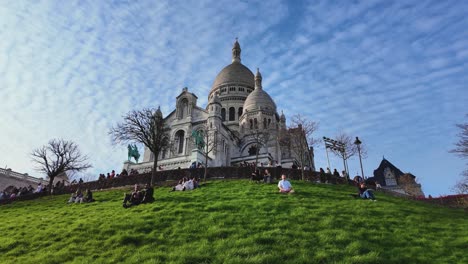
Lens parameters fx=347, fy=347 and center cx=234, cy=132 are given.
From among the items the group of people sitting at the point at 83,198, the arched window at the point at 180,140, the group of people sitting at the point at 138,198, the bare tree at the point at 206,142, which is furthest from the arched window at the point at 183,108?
the group of people sitting at the point at 138,198

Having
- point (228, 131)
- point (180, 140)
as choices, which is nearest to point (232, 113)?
point (228, 131)

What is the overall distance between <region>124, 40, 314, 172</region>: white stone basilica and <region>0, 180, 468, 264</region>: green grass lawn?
87.5 ft

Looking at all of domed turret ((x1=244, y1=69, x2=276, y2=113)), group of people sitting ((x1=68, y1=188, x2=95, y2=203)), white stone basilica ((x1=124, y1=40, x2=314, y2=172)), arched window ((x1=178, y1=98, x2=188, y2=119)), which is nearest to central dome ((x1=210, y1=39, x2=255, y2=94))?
white stone basilica ((x1=124, y1=40, x2=314, y2=172))

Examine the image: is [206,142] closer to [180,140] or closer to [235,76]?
[180,140]

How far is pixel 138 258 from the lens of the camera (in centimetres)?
981

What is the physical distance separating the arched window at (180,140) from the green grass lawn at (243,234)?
35751mm

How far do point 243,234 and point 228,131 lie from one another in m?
45.6

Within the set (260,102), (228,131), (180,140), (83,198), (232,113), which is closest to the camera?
(83,198)

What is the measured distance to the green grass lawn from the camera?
32.5ft

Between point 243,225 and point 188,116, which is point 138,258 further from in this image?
point 188,116

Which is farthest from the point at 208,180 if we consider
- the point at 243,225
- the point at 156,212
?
the point at 243,225

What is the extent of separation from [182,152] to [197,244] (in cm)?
4194

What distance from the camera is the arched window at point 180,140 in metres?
53.0

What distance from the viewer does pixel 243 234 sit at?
37.2ft
